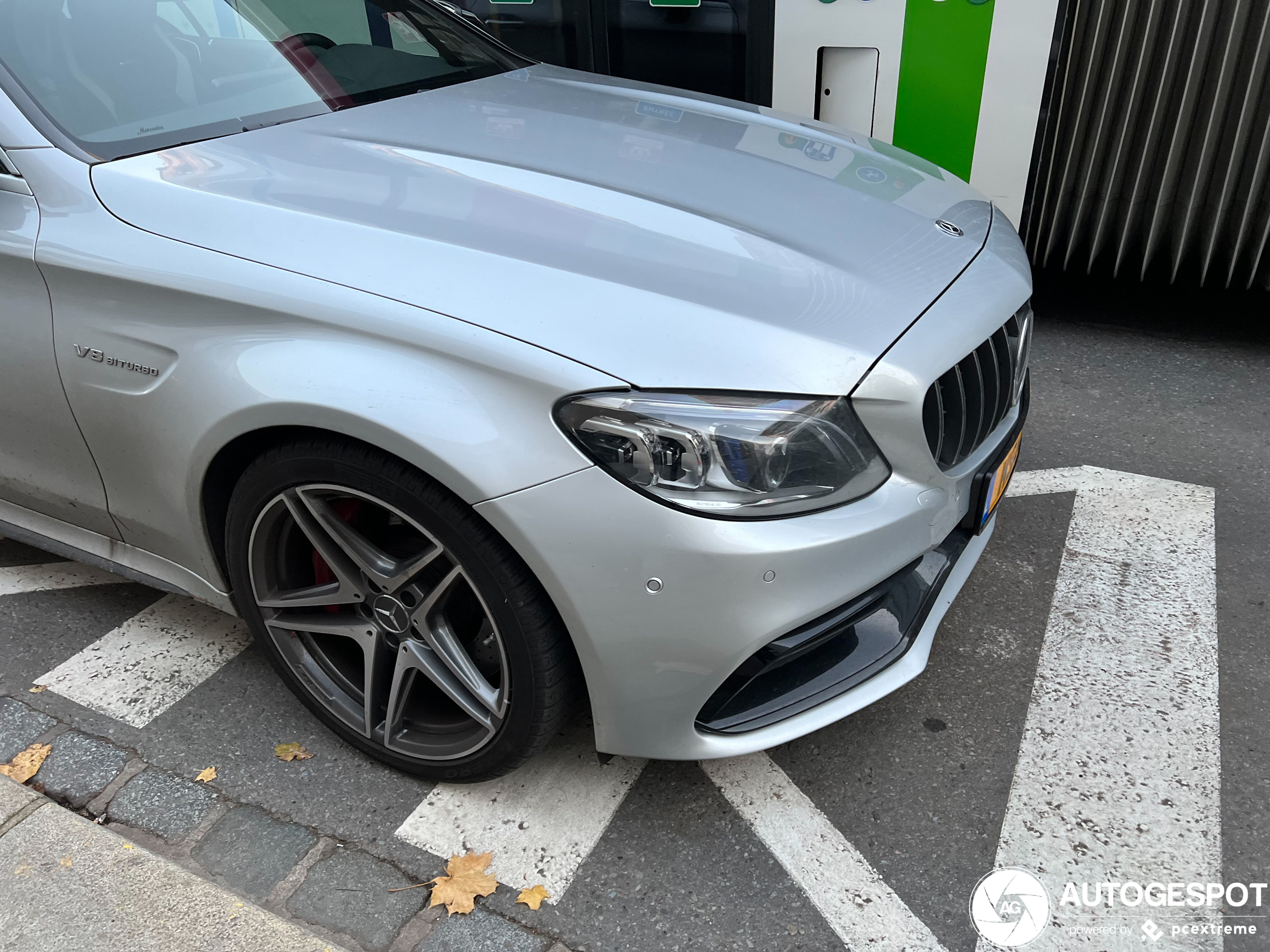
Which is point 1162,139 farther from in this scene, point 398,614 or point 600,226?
point 398,614

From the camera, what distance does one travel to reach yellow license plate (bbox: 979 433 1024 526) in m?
2.11

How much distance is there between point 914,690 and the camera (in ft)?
8.02

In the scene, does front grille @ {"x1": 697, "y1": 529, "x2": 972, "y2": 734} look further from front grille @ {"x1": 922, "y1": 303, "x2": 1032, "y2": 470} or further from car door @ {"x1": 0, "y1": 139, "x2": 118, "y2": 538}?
car door @ {"x1": 0, "y1": 139, "x2": 118, "y2": 538}

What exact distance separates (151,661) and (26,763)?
1.28 ft

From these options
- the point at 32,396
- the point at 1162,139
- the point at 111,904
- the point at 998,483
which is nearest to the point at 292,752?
the point at 111,904

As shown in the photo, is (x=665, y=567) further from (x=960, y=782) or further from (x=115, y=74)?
(x=115, y=74)

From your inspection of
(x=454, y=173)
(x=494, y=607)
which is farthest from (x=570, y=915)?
(x=454, y=173)

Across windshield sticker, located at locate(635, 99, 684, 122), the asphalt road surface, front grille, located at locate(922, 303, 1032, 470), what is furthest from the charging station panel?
front grille, located at locate(922, 303, 1032, 470)

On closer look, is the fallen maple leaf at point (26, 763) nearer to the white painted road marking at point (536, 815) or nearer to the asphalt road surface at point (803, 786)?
the asphalt road surface at point (803, 786)

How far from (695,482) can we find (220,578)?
119cm

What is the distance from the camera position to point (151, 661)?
2.66 meters

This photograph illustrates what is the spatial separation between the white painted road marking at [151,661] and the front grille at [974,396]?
1869mm

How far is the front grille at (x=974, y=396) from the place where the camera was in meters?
1.90

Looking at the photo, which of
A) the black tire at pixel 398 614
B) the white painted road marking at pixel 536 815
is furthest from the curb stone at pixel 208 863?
the black tire at pixel 398 614
